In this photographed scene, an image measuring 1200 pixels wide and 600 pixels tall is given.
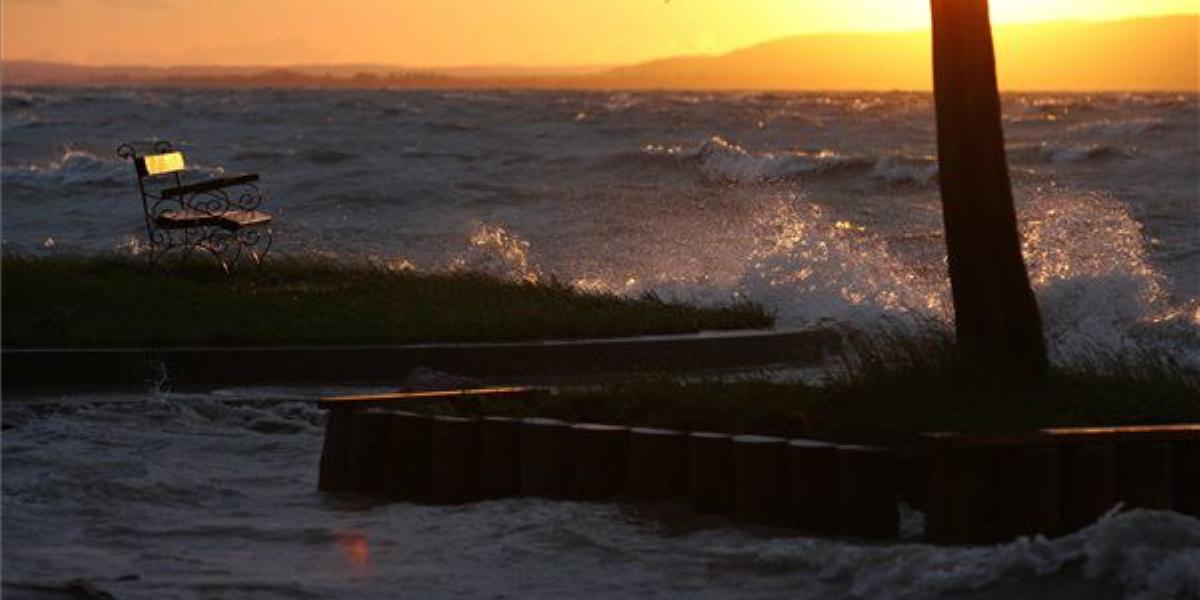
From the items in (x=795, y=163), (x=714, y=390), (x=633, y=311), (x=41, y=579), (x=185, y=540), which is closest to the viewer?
(x=41, y=579)

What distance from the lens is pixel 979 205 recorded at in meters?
12.0

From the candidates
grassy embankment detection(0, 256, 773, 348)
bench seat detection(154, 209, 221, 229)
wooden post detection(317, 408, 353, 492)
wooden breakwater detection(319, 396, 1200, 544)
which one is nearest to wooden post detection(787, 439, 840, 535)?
wooden breakwater detection(319, 396, 1200, 544)

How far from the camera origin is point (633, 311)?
18.0 metres

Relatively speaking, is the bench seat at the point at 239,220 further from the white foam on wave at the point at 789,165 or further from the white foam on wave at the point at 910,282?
the white foam on wave at the point at 789,165

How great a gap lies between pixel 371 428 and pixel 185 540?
1.66 metres

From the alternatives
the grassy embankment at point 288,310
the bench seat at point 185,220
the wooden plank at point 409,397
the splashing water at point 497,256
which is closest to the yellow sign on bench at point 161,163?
the bench seat at point 185,220

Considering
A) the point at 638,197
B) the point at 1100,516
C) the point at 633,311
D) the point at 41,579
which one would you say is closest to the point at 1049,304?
the point at 633,311

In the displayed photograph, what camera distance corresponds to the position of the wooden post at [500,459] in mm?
11648

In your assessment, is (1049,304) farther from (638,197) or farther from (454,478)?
(638,197)

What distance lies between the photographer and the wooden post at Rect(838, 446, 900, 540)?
1034cm

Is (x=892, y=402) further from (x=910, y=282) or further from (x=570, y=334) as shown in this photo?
(x=910, y=282)

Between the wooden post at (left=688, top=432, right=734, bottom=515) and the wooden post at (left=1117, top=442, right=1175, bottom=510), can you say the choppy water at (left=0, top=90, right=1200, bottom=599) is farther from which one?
the wooden post at (left=1117, top=442, right=1175, bottom=510)

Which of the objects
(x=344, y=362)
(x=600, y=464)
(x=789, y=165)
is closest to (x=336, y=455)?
(x=600, y=464)

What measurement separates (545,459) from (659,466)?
710mm
